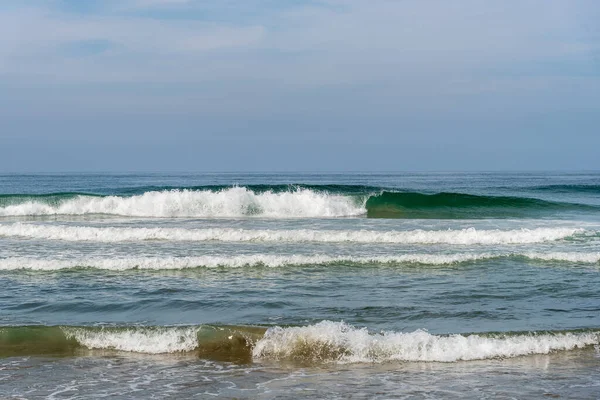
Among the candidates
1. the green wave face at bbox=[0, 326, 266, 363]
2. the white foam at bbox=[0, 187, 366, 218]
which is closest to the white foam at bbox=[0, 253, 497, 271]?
the green wave face at bbox=[0, 326, 266, 363]

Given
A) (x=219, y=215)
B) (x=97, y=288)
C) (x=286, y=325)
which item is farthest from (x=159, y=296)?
(x=219, y=215)

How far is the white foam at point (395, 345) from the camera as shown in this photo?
7.81m

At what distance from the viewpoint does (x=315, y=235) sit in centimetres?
1894

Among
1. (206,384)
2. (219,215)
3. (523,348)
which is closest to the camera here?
(206,384)

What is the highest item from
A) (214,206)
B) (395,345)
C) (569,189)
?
(569,189)

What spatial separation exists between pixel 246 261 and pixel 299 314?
481 cm

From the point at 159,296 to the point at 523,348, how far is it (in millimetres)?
6060

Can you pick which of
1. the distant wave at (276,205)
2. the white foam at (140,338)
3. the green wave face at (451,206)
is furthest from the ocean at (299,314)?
the green wave face at (451,206)

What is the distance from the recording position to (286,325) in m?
8.91

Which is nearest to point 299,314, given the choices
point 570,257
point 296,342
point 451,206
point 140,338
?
point 296,342

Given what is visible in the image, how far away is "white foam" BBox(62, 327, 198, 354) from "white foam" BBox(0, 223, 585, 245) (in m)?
10.1

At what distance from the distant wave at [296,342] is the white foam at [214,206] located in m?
20.0

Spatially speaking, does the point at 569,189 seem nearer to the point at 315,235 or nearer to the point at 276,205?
the point at 276,205

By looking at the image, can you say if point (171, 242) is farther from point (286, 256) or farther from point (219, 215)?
point (219, 215)
